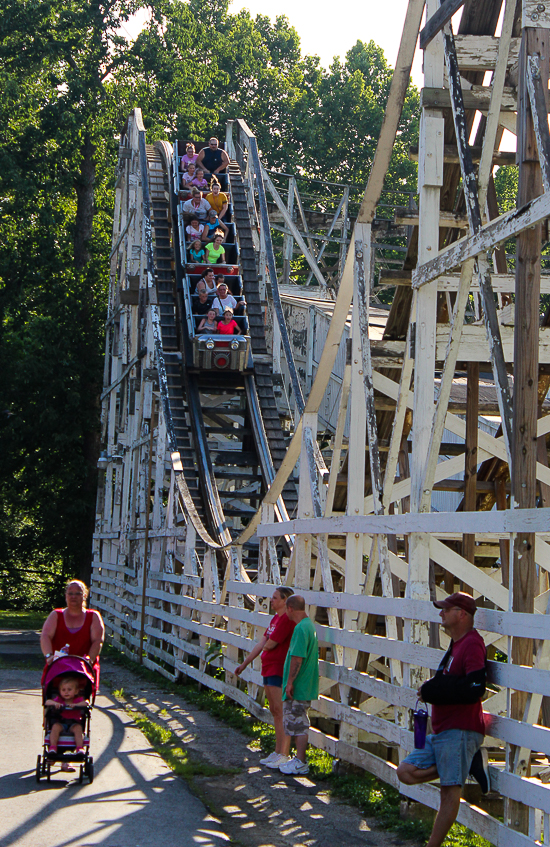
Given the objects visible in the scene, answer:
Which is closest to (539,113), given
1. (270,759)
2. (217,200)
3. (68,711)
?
(68,711)

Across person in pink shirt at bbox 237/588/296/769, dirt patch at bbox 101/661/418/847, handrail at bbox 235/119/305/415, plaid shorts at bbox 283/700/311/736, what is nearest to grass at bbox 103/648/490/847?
dirt patch at bbox 101/661/418/847

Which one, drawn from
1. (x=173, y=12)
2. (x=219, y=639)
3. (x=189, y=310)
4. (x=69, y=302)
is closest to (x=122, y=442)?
(x=189, y=310)

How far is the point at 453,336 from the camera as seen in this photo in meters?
6.14

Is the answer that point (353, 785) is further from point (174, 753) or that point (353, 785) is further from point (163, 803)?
point (174, 753)

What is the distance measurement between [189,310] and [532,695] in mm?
13631

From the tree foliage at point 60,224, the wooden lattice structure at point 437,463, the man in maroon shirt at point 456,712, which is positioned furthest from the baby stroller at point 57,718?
the tree foliage at point 60,224

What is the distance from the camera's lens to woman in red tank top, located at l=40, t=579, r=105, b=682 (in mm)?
7504

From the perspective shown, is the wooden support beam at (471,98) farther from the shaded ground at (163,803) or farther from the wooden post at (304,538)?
the shaded ground at (163,803)

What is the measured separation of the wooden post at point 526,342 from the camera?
17.0 feet

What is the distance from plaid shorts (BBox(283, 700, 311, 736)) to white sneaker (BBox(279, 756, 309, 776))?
206 millimetres

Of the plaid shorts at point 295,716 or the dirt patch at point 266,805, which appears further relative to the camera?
the plaid shorts at point 295,716

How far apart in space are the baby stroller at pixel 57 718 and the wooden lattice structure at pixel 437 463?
1.80 metres

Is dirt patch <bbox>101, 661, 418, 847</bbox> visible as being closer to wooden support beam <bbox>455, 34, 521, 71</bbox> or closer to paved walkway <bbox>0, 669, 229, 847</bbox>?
paved walkway <bbox>0, 669, 229, 847</bbox>

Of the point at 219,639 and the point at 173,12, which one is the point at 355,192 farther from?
the point at 219,639
